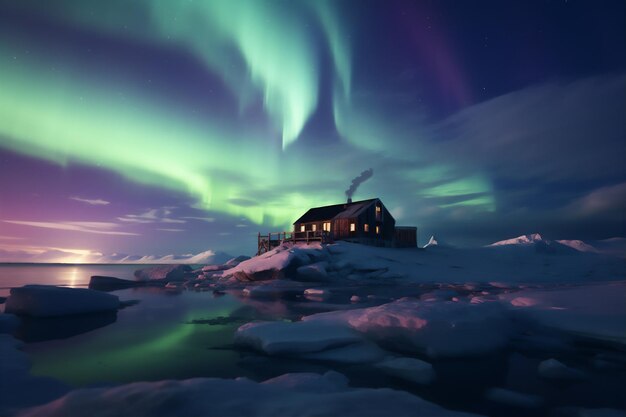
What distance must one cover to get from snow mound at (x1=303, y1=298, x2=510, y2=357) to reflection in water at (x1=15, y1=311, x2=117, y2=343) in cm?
810

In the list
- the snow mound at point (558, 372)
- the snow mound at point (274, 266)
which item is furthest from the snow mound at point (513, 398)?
the snow mound at point (274, 266)

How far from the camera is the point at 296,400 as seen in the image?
3531mm

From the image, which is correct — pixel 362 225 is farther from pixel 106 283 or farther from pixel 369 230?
pixel 106 283

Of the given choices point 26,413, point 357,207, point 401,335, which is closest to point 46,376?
point 26,413

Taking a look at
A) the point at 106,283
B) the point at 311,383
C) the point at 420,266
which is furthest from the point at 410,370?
the point at 106,283

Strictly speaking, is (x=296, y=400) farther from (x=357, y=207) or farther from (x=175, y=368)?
(x=357, y=207)

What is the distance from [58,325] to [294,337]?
9306 mm

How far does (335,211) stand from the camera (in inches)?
1629

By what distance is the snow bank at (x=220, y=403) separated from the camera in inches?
128

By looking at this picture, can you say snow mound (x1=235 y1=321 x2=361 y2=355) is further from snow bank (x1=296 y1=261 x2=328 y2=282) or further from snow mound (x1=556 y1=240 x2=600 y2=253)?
snow mound (x1=556 y1=240 x2=600 y2=253)

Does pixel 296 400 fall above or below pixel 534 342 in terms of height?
above

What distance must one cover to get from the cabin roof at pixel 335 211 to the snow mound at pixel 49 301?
90.4ft

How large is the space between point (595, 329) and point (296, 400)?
875 cm

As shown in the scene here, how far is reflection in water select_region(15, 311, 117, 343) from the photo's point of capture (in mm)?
9273
